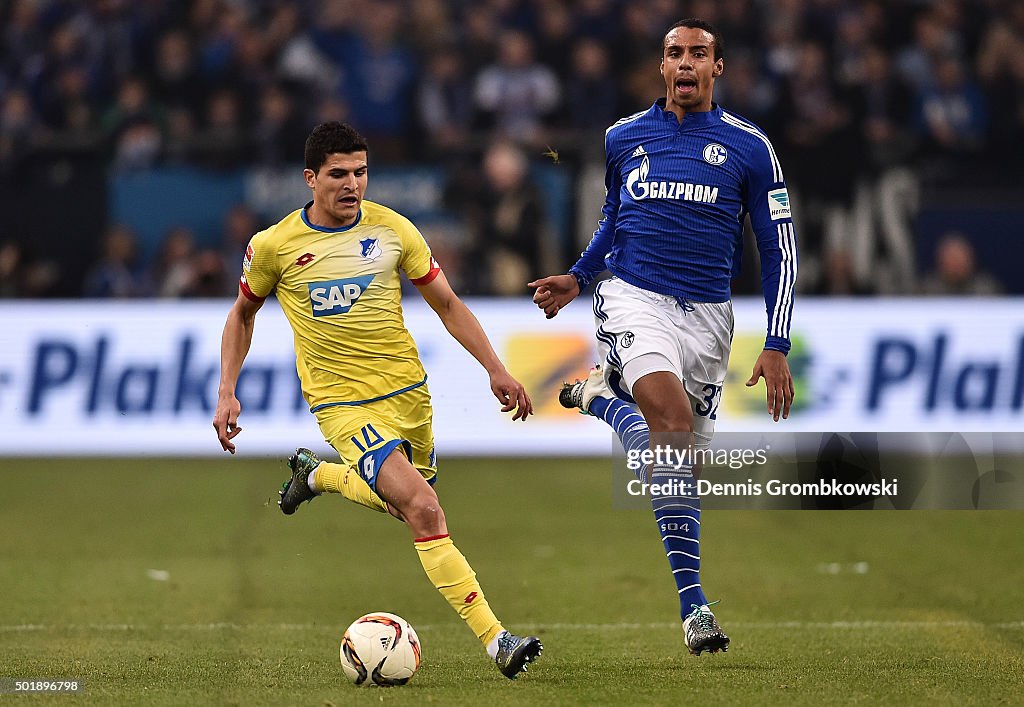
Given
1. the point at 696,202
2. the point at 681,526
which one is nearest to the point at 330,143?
the point at 696,202

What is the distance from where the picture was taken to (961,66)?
55.6ft

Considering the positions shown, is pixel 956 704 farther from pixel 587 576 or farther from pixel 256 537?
pixel 256 537

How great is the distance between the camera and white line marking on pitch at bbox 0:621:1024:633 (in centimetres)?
764

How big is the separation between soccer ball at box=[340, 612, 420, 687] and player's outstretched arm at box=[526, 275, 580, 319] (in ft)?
5.91

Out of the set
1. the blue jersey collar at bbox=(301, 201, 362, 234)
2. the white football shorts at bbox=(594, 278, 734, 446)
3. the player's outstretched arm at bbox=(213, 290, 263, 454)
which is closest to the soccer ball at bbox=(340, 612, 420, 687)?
the player's outstretched arm at bbox=(213, 290, 263, 454)

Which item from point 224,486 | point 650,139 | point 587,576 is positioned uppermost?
point 650,139

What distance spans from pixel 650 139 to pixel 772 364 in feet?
4.06

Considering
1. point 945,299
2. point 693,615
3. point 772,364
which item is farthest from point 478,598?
point 945,299

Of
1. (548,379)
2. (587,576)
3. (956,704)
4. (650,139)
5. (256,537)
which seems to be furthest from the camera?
(548,379)

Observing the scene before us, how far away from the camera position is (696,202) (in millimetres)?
7039

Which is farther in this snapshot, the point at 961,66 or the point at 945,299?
the point at 961,66

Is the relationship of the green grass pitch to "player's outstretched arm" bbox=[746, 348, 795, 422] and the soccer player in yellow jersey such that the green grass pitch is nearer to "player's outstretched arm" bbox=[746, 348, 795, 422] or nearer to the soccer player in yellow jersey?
the soccer player in yellow jersey

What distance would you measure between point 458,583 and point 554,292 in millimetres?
1685

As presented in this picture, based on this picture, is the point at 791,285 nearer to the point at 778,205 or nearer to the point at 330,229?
the point at 778,205
